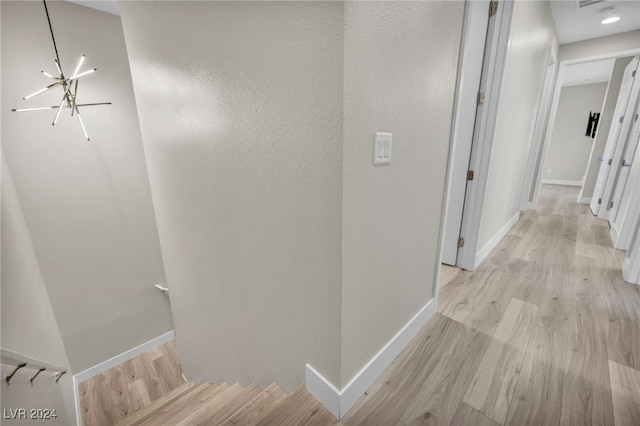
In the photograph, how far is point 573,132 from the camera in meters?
6.87

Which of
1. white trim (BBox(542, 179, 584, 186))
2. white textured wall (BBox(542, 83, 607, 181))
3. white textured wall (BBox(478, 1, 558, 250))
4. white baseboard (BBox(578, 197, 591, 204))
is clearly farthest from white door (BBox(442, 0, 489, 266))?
white trim (BBox(542, 179, 584, 186))

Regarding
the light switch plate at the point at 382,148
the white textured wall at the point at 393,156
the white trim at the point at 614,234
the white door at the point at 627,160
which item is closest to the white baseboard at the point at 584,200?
the white door at the point at 627,160

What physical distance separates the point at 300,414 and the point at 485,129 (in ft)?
7.31

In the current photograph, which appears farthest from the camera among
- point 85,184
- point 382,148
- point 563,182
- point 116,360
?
point 563,182

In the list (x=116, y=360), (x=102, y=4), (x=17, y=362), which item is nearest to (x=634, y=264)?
(x=17, y=362)

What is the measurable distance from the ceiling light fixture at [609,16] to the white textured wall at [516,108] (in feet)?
1.54

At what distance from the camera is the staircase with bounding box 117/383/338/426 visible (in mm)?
1114

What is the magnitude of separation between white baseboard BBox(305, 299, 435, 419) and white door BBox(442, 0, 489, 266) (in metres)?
0.74

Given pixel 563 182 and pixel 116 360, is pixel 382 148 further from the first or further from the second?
pixel 563 182

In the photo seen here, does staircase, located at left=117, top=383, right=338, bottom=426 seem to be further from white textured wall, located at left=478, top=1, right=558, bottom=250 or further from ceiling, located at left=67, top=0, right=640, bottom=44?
ceiling, located at left=67, top=0, right=640, bottom=44

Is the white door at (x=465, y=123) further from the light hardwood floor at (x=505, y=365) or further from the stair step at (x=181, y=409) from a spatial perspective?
the stair step at (x=181, y=409)

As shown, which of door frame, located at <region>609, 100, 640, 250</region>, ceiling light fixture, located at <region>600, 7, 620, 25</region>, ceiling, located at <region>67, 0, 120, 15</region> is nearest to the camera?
door frame, located at <region>609, 100, 640, 250</region>

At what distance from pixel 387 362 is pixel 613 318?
1.62 m

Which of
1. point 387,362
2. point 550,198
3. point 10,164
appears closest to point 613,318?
point 387,362
